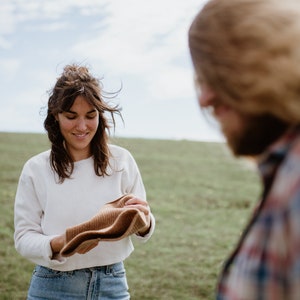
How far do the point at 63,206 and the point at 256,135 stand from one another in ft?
5.29

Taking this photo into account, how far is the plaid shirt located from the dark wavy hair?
1.67 m

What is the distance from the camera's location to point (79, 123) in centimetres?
274

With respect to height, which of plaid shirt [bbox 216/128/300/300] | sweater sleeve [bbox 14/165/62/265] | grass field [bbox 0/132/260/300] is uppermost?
plaid shirt [bbox 216/128/300/300]

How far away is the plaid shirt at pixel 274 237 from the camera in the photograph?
1.10 m

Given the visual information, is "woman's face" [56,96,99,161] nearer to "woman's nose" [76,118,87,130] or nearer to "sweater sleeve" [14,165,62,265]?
"woman's nose" [76,118,87,130]

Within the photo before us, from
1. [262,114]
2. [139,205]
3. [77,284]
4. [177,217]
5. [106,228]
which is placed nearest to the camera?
[262,114]

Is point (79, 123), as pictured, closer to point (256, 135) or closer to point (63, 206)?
point (63, 206)

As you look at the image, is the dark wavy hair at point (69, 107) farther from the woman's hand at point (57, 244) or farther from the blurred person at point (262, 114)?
the blurred person at point (262, 114)

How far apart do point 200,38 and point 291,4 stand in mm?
228

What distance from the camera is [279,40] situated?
118 cm

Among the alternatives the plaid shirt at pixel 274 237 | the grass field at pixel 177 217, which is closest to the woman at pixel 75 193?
the grass field at pixel 177 217

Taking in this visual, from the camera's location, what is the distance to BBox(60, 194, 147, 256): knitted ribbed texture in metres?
2.34

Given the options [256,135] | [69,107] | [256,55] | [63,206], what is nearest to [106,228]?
[63,206]

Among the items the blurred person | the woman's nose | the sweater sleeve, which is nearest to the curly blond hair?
the blurred person
